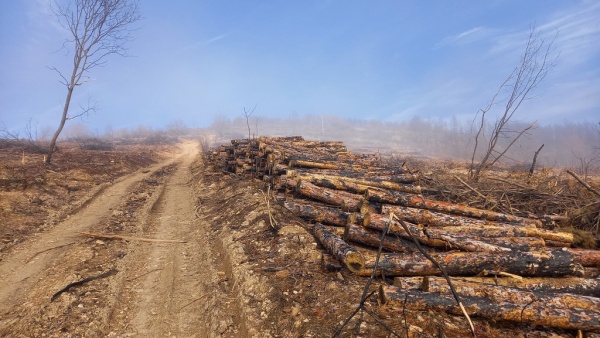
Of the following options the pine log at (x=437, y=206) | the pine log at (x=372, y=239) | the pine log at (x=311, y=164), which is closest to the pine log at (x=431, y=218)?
the pine log at (x=437, y=206)

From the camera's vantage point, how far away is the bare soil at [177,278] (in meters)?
4.16

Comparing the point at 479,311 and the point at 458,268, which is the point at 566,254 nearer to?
the point at 458,268

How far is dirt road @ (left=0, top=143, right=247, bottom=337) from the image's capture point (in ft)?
14.6

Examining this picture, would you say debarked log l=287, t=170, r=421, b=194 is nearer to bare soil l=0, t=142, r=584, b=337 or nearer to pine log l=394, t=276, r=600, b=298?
bare soil l=0, t=142, r=584, b=337

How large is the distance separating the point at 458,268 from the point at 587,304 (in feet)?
4.55

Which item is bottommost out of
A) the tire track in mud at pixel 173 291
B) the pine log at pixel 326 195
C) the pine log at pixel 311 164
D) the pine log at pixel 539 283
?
the tire track in mud at pixel 173 291

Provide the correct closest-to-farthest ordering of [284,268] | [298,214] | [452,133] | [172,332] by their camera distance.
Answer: [172,332], [284,268], [298,214], [452,133]

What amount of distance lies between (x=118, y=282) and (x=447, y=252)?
5.45m

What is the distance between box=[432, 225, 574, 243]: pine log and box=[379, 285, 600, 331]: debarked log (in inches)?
73.8

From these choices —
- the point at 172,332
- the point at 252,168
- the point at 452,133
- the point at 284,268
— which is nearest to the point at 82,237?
the point at 172,332

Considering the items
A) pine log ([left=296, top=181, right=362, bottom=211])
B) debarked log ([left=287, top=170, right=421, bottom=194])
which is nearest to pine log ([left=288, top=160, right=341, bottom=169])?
debarked log ([left=287, top=170, right=421, bottom=194])

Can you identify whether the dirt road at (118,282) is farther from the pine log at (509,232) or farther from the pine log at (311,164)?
the pine log at (509,232)

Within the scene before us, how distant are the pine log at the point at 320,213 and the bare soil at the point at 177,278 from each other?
0.85 ft

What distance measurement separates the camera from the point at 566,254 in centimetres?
469
